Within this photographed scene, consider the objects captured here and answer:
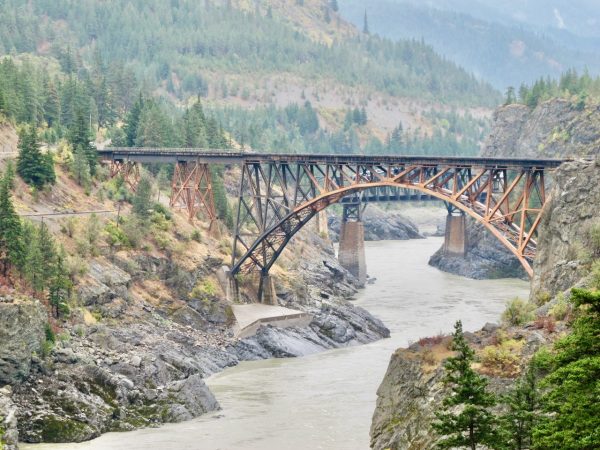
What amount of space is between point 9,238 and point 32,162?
18652mm

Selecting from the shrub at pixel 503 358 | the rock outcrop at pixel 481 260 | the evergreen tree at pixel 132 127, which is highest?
the evergreen tree at pixel 132 127

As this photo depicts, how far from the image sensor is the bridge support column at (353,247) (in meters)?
123

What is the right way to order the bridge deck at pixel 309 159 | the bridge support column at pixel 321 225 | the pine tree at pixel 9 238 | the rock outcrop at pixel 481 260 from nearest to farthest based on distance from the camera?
the pine tree at pixel 9 238 < the bridge deck at pixel 309 159 < the bridge support column at pixel 321 225 < the rock outcrop at pixel 481 260

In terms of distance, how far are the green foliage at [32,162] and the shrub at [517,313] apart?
43.8m

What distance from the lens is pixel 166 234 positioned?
9056 cm

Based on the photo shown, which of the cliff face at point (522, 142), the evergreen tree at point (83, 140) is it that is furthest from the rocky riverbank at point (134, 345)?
the cliff face at point (522, 142)

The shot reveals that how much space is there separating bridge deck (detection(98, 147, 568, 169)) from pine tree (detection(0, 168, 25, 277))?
24866 millimetres

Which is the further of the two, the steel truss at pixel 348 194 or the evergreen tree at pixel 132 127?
the evergreen tree at pixel 132 127

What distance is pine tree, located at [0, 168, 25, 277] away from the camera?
229 feet

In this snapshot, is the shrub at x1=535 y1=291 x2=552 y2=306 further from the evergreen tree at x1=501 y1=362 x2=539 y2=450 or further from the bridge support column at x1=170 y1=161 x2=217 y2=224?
the bridge support column at x1=170 y1=161 x2=217 y2=224

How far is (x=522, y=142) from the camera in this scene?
156 m

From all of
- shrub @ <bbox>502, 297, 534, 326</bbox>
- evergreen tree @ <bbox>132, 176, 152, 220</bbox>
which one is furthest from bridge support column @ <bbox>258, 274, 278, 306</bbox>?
shrub @ <bbox>502, 297, 534, 326</bbox>

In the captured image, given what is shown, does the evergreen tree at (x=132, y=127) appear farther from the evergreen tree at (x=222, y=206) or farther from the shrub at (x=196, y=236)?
the shrub at (x=196, y=236)

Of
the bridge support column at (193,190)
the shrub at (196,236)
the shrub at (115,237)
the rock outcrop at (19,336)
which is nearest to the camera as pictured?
the rock outcrop at (19,336)
